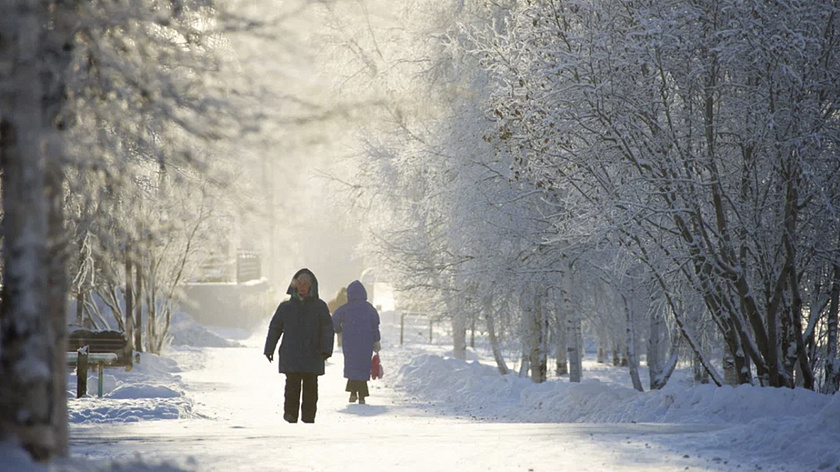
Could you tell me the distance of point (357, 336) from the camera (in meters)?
15.2

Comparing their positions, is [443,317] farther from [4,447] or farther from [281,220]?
[4,447]

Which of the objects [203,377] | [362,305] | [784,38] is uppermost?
[784,38]

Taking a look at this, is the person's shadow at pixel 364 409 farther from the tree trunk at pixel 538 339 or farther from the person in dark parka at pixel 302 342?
the tree trunk at pixel 538 339

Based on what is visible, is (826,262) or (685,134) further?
(826,262)

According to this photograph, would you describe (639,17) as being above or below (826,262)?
above

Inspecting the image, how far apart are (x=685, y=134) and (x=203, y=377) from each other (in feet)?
42.4

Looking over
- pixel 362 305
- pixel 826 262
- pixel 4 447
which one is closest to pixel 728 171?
pixel 826 262

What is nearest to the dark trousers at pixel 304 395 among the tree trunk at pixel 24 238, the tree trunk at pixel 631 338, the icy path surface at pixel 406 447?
the icy path surface at pixel 406 447

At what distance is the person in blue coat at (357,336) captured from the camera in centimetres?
1514

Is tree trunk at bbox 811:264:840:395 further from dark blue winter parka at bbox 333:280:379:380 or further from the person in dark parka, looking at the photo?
dark blue winter parka at bbox 333:280:379:380

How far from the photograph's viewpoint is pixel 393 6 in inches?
826

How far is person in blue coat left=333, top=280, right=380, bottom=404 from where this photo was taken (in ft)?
49.7

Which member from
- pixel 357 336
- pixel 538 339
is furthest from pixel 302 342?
pixel 538 339

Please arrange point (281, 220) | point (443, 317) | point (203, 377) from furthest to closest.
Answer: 1. point (443, 317)
2. point (203, 377)
3. point (281, 220)
